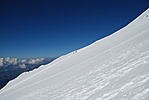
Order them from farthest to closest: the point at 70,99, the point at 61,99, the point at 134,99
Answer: the point at 61,99 < the point at 70,99 < the point at 134,99

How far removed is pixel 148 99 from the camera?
101 inches

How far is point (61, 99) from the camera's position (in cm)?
600

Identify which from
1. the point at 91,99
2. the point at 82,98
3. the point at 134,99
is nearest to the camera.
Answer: the point at 134,99

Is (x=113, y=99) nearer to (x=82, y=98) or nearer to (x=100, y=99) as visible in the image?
(x=100, y=99)

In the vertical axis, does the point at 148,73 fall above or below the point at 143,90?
above

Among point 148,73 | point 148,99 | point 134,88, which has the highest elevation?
point 148,73

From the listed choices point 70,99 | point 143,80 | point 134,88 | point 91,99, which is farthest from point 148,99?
point 70,99

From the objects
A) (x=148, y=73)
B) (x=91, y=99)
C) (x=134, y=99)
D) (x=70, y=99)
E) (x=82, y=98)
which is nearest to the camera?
(x=134, y=99)

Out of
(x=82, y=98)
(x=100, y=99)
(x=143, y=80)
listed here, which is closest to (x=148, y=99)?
(x=143, y=80)

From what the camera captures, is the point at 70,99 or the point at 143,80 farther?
the point at 70,99

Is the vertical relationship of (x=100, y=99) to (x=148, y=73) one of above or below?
below

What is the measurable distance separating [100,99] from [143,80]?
1551 mm

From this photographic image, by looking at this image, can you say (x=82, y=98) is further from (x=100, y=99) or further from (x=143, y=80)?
(x=143, y=80)

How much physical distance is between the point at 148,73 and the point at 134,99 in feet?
4.42
